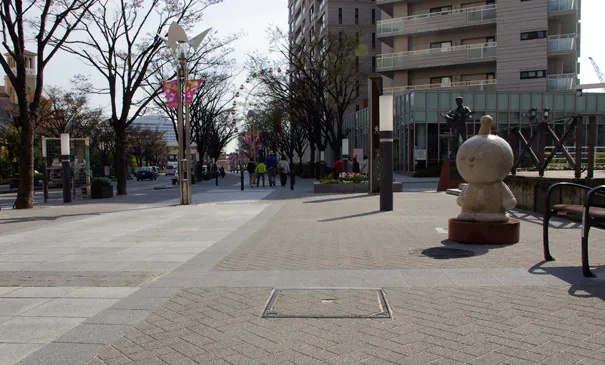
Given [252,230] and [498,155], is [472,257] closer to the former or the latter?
[498,155]

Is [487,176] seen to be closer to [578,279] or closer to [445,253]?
[445,253]

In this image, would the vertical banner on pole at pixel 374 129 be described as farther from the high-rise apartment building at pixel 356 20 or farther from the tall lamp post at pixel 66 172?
the high-rise apartment building at pixel 356 20

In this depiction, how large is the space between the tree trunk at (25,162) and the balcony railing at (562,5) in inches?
1477

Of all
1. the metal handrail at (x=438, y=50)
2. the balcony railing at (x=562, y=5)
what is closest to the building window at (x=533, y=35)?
the balcony railing at (x=562, y=5)

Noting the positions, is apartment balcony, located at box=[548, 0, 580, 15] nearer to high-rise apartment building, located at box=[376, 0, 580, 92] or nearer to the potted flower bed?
high-rise apartment building, located at box=[376, 0, 580, 92]

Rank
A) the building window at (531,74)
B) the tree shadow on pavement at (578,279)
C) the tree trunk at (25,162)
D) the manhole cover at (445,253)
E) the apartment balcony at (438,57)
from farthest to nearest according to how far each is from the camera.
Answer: the apartment balcony at (438,57) → the building window at (531,74) → the tree trunk at (25,162) → the manhole cover at (445,253) → the tree shadow on pavement at (578,279)

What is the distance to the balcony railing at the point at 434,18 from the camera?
38906 millimetres

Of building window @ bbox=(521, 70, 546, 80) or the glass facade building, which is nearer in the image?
the glass facade building

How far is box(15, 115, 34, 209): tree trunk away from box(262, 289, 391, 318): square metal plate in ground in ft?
47.1

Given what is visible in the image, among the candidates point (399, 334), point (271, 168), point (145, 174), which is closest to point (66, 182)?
point (271, 168)

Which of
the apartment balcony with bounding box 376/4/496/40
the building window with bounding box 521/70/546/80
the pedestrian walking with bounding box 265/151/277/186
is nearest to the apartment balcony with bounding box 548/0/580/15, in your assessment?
the apartment balcony with bounding box 376/4/496/40

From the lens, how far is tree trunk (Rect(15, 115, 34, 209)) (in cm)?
1590

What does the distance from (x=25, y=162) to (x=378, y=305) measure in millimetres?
15383

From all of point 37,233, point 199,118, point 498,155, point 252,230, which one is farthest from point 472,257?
point 199,118
